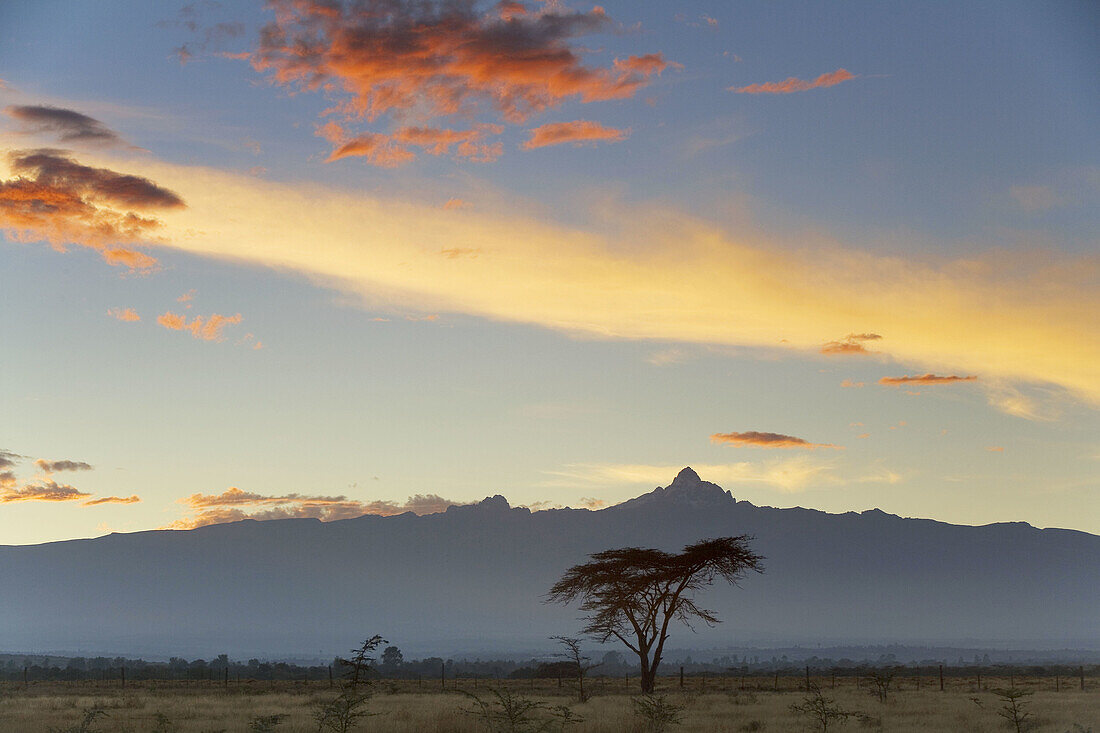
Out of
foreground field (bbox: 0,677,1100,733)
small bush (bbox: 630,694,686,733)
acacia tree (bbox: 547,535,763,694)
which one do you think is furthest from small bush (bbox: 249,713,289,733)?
acacia tree (bbox: 547,535,763,694)

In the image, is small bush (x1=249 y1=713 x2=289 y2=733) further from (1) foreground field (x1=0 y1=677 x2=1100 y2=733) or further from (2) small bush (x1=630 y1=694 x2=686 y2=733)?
(2) small bush (x1=630 y1=694 x2=686 y2=733)

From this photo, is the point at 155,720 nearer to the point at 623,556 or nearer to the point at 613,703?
the point at 613,703

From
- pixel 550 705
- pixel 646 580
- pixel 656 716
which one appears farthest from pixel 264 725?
pixel 646 580

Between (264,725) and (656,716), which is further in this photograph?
(656,716)

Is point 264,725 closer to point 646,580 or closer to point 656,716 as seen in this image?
point 656,716

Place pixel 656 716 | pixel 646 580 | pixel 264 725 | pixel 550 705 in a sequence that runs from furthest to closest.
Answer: pixel 646 580, pixel 550 705, pixel 656 716, pixel 264 725

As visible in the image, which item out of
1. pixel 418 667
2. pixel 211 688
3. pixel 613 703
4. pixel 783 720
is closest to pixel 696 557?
pixel 613 703

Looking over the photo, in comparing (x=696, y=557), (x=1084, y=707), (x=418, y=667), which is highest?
(x=696, y=557)

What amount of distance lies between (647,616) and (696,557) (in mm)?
4539

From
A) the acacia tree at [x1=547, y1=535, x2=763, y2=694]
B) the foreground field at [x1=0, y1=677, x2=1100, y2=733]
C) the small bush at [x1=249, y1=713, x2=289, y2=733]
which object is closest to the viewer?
the small bush at [x1=249, y1=713, x2=289, y2=733]

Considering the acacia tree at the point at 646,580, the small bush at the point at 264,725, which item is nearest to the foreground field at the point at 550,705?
the small bush at the point at 264,725

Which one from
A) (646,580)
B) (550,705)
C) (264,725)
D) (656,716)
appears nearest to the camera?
(264,725)

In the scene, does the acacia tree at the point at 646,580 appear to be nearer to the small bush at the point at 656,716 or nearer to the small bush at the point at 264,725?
the small bush at the point at 656,716

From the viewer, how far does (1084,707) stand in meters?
47.4
